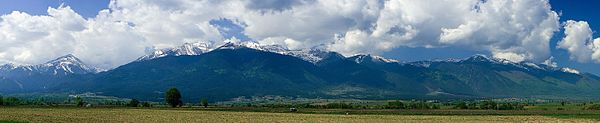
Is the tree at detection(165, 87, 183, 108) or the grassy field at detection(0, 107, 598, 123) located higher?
the tree at detection(165, 87, 183, 108)

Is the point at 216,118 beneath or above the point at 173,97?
beneath

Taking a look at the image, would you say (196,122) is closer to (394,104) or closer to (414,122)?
(414,122)

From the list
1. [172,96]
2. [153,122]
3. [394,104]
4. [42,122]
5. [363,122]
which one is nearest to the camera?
[42,122]

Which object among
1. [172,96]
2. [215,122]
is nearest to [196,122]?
[215,122]

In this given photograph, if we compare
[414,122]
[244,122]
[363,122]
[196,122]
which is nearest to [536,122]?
[414,122]

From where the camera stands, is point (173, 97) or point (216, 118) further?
point (173, 97)

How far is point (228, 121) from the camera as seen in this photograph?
76.9m

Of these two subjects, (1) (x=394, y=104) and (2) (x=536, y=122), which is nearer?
(2) (x=536, y=122)

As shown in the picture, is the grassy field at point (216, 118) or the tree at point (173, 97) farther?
the tree at point (173, 97)

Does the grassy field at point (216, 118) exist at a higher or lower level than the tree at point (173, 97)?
lower

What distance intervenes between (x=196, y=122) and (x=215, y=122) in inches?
94.1

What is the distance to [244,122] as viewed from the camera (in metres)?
74.5

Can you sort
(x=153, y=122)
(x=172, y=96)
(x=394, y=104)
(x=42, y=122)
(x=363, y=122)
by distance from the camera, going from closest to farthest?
(x=42, y=122)
(x=153, y=122)
(x=363, y=122)
(x=172, y=96)
(x=394, y=104)

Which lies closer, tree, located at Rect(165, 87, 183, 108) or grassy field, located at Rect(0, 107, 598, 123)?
grassy field, located at Rect(0, 107, 598, 123)
